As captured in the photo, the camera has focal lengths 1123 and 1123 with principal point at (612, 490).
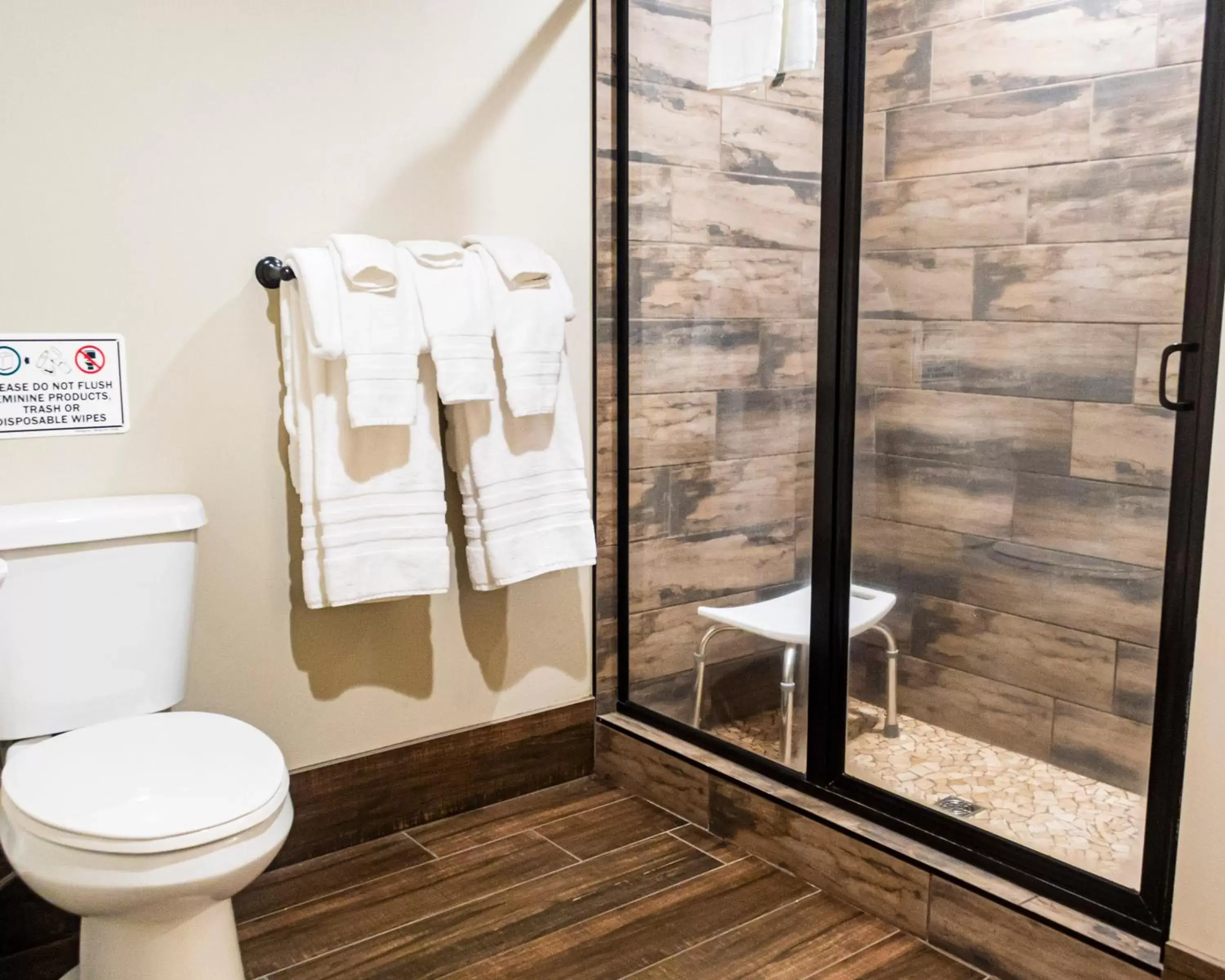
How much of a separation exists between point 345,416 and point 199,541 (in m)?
0.38

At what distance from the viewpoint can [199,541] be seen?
2143mm

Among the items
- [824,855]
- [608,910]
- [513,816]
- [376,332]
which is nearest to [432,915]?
[608,910]

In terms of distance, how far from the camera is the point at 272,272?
2.11 meters

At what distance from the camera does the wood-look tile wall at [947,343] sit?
1917 mm

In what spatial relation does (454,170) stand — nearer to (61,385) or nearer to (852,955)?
(61,385)

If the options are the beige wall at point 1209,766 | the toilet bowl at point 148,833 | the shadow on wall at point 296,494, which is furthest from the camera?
the shadow on wall at point 296,494

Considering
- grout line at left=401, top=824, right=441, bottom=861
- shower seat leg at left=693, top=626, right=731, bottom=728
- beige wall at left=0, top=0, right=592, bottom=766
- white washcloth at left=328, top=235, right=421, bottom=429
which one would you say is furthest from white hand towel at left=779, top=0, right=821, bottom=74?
grout line at left=401, top=824, right=441, bottom=861

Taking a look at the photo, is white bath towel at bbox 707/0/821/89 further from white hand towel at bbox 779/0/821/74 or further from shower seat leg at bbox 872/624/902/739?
shower seat leg at bbox 872/624/902/739

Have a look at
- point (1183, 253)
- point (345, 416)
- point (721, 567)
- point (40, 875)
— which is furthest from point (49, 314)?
point (1183, 253)

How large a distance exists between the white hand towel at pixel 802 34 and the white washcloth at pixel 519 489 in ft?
2.51

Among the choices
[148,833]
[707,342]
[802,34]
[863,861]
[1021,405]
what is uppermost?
[802,34]

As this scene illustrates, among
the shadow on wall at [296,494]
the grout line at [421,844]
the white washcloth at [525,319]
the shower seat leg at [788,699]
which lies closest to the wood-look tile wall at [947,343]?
the shower seat leg at [788,699]

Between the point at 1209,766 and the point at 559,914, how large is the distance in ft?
3.79

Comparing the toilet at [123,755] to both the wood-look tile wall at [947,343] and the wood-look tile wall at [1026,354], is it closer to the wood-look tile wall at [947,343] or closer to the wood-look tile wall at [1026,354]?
the wood-look tile wall at [947,343]
